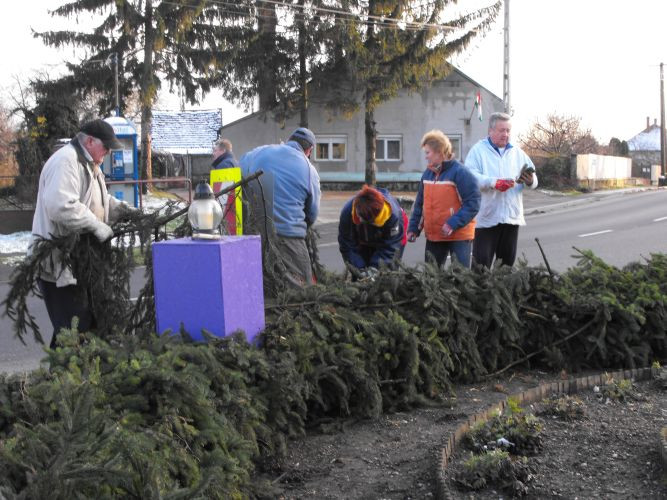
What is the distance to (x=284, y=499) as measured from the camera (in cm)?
347

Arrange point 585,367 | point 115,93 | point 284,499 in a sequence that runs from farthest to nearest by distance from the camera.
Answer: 1. point 115,93
2. point 585,367
3. point 284,499

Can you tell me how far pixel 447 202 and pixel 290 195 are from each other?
155 centimetres

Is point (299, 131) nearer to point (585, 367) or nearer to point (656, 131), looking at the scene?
point (585, 367)

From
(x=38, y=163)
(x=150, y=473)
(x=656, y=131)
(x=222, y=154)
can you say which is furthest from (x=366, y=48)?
(x=656, y=131)

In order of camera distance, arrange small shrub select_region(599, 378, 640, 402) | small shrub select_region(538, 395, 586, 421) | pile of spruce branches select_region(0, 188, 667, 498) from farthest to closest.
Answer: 1. small shrub select_region(599, 378, 640, 402)
2. small shrub select_region(538, 395, 586, 421)
3. pile of spruce branches select_region(0, 188, 667, 498)

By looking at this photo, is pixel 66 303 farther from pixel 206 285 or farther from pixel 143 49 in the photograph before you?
pixel 143 49

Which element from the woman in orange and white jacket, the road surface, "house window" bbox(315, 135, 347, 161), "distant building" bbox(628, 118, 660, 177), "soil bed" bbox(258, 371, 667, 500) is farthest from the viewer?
"distant building" bbox(628, 118, 660, 177)

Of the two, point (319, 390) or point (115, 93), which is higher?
point (115, 93)

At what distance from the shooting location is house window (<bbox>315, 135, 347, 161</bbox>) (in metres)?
40.7

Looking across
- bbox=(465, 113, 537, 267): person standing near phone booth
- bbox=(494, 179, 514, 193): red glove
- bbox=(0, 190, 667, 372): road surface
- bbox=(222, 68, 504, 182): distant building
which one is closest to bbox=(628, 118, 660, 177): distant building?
bbox=(222, 68, 504, 182): distant building

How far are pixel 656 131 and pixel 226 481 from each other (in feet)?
379

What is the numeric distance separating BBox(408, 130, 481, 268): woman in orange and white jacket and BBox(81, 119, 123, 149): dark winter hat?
277cm

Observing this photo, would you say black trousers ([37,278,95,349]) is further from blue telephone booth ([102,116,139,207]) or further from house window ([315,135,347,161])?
house window ([315,135,347,161])

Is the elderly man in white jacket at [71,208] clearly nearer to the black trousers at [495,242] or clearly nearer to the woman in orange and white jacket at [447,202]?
the woman in orange and white jacket at [447,202]
